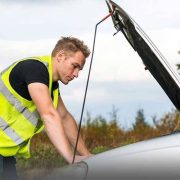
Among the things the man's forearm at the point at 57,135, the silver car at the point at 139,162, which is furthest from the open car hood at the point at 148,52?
the man's forearm at the point at 57,135

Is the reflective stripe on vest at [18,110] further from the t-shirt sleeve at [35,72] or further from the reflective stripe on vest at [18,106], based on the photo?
the t-shirt sleeve at [35,72]

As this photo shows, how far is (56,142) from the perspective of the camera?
202 inches

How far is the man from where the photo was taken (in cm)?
524

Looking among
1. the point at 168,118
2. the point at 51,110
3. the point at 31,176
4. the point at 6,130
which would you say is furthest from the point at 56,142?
the point at 168,118

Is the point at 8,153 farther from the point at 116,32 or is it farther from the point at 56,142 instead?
the point at 116,32

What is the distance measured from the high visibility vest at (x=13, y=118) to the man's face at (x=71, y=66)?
0.40m

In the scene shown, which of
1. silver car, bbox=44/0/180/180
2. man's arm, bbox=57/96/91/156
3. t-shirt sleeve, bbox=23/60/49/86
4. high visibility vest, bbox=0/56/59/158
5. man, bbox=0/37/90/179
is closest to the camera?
silver car, bbox=44/0/180/180

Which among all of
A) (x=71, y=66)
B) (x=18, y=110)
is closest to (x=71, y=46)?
(x=71, y=66)

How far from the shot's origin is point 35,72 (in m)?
5.45

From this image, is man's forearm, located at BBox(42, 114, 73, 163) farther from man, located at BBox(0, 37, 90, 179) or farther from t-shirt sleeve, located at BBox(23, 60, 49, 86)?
t-shirt sleeve, located at BBox(23, 60, 49, 86)

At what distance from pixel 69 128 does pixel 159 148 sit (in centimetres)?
179

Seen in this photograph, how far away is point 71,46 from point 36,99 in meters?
0.44

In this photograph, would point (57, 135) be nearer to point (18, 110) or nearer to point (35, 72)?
point (35, 72)

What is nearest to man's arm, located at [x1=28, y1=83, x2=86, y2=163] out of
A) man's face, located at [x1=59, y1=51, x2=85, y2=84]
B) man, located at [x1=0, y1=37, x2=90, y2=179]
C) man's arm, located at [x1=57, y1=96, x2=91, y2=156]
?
man, located at [x1=0, y1=37, x2=90, y2=179]
